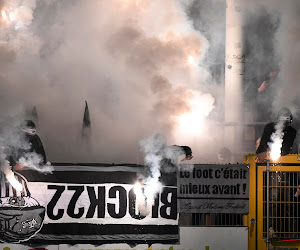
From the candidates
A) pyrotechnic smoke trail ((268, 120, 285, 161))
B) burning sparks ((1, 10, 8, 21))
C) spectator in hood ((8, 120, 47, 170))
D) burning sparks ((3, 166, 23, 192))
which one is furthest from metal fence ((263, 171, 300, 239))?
burning sparks ((1, 10, 8, 21))

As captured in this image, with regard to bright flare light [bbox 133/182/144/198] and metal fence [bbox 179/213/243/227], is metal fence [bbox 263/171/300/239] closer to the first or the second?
metal fence [bbox 179/213/243/227]

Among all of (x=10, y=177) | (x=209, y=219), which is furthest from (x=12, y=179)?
(x=209, y=219)

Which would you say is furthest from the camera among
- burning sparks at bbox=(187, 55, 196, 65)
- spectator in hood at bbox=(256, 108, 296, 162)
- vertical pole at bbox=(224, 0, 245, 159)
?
vertical pole at bbox=(224, 0, 245, 159)

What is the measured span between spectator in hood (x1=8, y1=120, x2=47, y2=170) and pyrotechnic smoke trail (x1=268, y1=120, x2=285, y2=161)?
4400mm

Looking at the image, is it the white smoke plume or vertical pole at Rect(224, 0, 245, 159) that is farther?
vertical pole at Rect(224, 0, 245, 159)

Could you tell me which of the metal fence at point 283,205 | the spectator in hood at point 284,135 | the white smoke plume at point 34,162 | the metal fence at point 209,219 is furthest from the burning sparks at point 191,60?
the white smoke plume at point 34,162

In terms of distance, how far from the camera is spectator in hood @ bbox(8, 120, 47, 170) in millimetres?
9273

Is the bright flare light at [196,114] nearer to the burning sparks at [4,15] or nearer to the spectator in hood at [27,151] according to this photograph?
the spectator in hood at [27,151]

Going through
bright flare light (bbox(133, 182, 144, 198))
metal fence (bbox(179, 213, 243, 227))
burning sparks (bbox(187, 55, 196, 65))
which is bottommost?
metal fence (bbox(179, 213, 243, 227))

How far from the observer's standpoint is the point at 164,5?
12719mm

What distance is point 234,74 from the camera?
13180mm

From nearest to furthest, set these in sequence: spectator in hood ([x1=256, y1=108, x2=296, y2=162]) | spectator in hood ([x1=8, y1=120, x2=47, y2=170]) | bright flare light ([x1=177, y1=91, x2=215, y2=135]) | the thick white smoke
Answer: spectator in hood ([x1=8, y1=120, x2=47, y2=170]) < spectator in hood ([x1=256, y1=108, x2=296, y2=162]) < the thick white smoke < bright flare light ([x1=177, y1=91, x2=215, y2=135])

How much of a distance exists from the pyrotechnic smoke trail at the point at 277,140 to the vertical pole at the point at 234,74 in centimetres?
225

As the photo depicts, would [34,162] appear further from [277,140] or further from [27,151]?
Result: [277,140]
